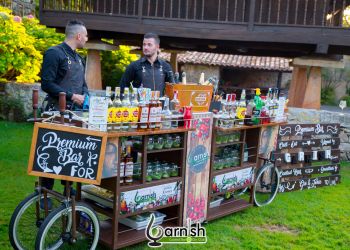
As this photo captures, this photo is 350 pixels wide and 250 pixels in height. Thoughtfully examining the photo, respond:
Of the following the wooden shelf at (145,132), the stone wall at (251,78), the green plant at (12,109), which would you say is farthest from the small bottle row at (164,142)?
the stone wall at (251,78)

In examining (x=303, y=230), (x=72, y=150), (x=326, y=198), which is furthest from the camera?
(x=326, y=198)

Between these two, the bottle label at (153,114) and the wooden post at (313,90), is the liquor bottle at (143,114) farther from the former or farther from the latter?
the wooden post at (313,90)

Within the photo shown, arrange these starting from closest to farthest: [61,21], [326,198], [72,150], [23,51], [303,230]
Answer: [72,150] → [303,230] → [326,198] → [61,21] → [23,51]

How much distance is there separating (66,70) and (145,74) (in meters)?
1.18

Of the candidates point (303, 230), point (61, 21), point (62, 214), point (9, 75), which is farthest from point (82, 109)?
point (9, 75)

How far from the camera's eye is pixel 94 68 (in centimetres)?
1048

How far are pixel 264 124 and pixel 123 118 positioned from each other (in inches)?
96.3

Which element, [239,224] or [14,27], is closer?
[239,224]

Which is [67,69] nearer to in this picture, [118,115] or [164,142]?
[118,115]

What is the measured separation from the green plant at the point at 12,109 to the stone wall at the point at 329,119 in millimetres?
6181

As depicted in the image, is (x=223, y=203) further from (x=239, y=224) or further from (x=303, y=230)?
(x=303, y=230)

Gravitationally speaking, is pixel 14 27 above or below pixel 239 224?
above

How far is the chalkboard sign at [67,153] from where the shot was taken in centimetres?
356

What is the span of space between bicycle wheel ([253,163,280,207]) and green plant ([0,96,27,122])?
6.26 meters
